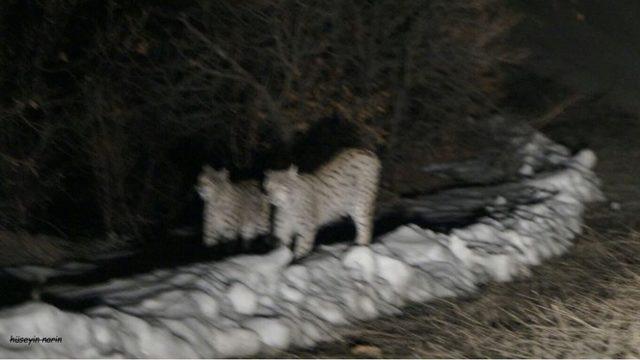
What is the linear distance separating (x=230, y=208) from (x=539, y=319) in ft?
10.5

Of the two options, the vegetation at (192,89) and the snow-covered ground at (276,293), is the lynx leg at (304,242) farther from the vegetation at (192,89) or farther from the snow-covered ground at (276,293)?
the vegetation at (192,89)

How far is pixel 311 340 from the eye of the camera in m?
6.80

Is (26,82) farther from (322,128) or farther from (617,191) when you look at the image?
(617,191)

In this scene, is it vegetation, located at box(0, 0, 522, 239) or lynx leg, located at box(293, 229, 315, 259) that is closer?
lynx leg, located at box(293, 229, 315, 259)

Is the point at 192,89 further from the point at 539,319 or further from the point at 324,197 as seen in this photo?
the point at 539,319

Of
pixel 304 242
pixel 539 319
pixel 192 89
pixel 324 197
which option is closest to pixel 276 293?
pixel 304 242

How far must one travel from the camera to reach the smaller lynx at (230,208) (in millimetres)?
8766

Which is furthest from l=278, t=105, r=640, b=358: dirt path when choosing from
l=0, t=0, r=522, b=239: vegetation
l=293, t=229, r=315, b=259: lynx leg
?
l=0, t=0, r=522, b=239: vegetation

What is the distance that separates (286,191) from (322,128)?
3332 mm

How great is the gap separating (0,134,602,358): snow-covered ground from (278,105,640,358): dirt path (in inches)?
9.0

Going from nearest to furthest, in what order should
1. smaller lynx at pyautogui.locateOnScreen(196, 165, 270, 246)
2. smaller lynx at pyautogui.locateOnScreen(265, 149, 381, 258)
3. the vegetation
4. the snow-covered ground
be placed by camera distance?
the snow-covered ground → smaller lynx at pyautogui.locateOnScreen(265, 149, 381, 258) → smaller lynx at pyautogui.locateOnScreen(196, 165, 270, 246) → the vegetation

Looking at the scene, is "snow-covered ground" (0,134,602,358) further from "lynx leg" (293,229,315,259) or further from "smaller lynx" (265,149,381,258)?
"smaller lynx" (265,149,381,258)

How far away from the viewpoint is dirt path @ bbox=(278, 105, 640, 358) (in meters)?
6.59

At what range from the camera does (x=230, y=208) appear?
8.81 meters
